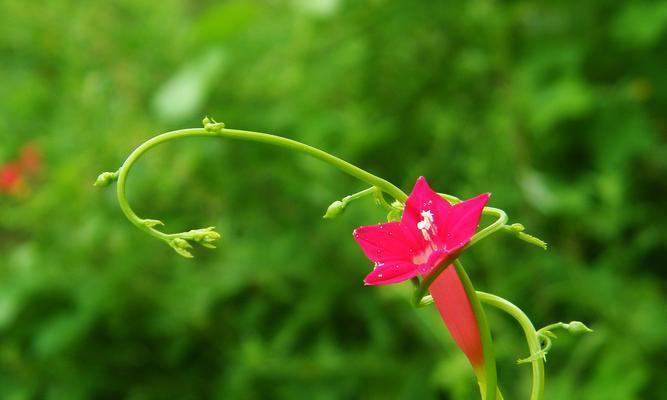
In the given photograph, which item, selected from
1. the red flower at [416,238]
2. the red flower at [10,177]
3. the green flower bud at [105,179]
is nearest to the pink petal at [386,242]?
the red flower at [416,238]

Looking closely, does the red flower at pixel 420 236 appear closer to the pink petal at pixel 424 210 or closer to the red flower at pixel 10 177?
the pink petal at pixel 424 210

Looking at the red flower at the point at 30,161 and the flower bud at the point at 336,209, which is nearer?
the flower bud at the point at 336,209

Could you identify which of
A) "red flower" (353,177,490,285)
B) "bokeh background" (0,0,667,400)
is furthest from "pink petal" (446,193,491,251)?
"bokeh background" (0,0,667,400)

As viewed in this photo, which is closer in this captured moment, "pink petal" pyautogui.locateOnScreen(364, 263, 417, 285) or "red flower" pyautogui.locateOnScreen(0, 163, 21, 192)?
"pink petal" pyautogui.locateOnScreen(364, 263, 417, 285)

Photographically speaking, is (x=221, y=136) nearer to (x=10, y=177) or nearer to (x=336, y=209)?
(x=336, y=209)

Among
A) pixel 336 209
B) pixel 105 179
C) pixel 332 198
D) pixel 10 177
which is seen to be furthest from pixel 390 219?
pixel 10 177

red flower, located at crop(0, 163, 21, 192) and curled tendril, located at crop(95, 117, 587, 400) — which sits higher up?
curled tendril, located at crop(95, 117, 587, 400)

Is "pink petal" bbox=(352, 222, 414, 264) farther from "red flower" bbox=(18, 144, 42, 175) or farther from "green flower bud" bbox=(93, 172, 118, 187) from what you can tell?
"red flower" bbox=(18, 144, 42, 175)
